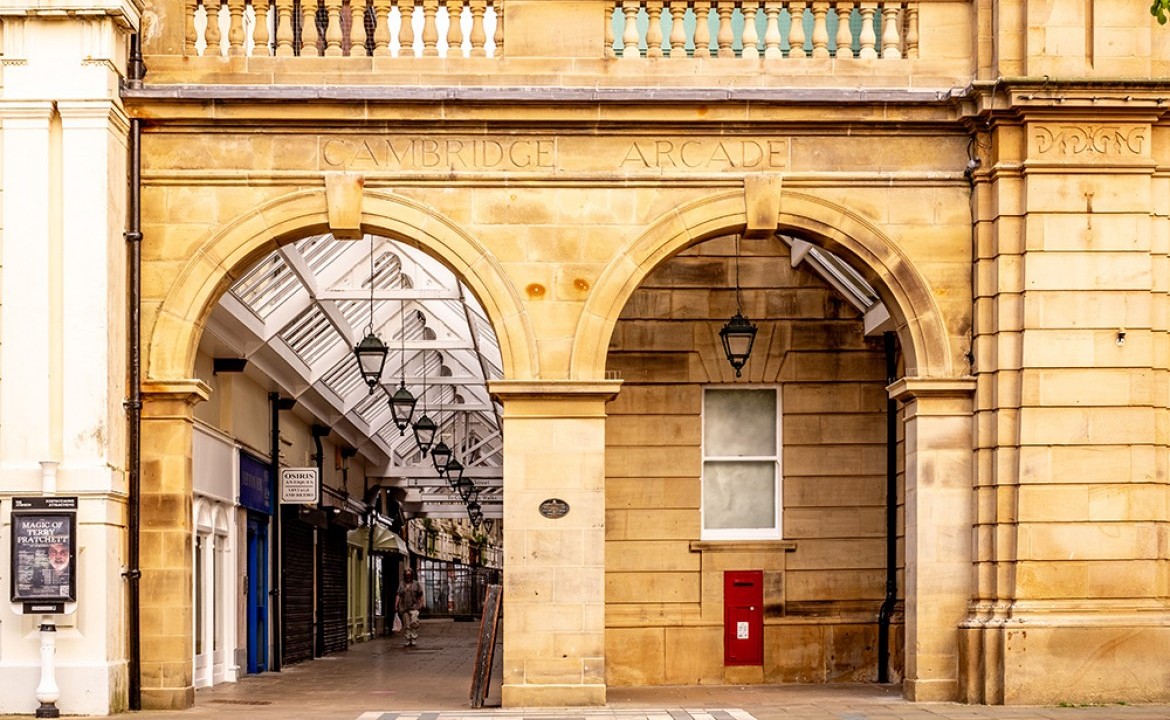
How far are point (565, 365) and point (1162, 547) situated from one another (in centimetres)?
569

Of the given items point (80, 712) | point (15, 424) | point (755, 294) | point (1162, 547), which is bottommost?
point (80, 712)

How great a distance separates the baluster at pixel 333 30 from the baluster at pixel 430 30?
80 centimetres

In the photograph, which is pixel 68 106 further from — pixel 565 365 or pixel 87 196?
pixel 565 365

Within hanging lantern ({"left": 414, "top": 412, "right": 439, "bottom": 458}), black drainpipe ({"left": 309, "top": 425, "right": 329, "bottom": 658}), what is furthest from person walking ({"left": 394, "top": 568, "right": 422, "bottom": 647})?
hanging lantern ({"left": 414, "top": 412, "right": 439, "bottom": 458})

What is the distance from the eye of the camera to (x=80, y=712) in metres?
16.6

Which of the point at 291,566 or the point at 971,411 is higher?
the point at 971,411

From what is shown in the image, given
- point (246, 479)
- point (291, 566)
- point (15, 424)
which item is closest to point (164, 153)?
point (15, 424)

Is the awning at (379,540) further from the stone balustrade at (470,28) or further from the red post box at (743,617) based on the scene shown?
the stone balustrade at (470,28)

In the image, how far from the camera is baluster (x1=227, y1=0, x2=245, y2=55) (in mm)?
18234

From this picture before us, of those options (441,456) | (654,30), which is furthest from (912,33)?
(441,456)

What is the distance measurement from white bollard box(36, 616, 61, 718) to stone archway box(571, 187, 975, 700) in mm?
5183

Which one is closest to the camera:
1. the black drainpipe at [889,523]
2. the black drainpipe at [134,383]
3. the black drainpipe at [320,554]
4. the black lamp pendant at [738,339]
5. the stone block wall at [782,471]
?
the black drainpipe at [134,383]

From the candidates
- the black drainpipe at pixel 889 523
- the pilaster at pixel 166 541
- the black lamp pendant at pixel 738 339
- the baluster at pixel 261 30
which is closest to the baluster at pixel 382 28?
the baluster at pixel 261 30

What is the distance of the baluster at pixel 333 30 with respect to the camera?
18281 mm
